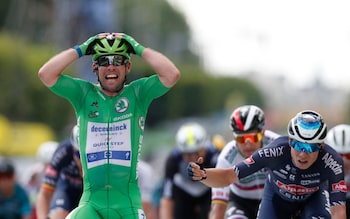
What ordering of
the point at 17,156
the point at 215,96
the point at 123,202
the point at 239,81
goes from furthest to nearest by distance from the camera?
the point at 239,81, the point at 215,96, the point at 17,156, the point at 123,202

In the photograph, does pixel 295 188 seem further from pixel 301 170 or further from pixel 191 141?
pixel 191 141

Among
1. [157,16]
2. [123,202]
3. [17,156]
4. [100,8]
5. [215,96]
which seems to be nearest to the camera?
[123,202]

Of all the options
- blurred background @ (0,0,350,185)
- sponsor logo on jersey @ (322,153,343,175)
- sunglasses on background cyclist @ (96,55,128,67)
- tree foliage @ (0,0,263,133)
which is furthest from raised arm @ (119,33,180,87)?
tree foliage @ (0,0,263,133)

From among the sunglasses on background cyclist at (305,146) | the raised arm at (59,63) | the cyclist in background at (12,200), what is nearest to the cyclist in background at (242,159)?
the sunglasses on background cyclist at (305,146)

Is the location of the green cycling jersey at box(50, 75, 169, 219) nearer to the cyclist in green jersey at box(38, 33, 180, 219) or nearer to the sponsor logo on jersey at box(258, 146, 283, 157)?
the cyclist in green jersey at box(38, 33, 180, 219)

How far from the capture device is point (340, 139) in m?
9.55

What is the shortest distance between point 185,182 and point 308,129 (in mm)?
4694

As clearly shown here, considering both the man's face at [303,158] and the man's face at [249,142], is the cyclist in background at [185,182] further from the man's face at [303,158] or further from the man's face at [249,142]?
the man's face at [303,158]

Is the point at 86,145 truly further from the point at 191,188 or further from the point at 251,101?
the point at 251,101

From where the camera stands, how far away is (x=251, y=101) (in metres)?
101

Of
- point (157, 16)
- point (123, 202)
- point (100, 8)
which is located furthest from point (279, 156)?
point (157, 16)

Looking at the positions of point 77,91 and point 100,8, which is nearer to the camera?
point 77,91

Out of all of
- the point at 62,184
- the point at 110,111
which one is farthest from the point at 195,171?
the point at 62,184

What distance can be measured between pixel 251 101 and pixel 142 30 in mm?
16175
